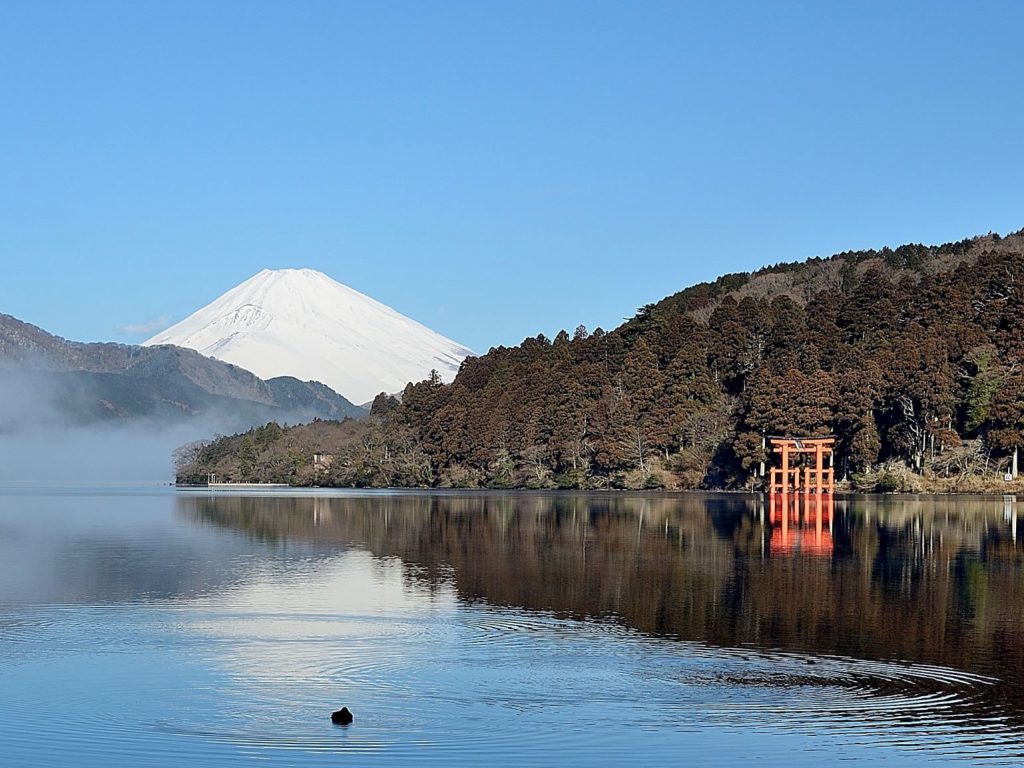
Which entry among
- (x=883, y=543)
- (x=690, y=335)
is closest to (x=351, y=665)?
(x=883, y=543)

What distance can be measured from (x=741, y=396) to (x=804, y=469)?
14.7 m

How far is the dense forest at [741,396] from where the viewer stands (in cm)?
7331

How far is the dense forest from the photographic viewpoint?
73.3 metres

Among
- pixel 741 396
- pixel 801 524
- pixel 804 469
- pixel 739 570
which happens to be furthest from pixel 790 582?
pixel 741 396

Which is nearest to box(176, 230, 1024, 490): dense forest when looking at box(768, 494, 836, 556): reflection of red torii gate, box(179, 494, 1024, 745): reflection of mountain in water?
box(768, 494, 836, 556): reflection of red torii gate

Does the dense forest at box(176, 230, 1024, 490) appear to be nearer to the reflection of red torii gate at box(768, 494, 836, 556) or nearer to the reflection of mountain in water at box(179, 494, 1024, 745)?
the reflection of red torii gate at box(768, 494, 836, 556)

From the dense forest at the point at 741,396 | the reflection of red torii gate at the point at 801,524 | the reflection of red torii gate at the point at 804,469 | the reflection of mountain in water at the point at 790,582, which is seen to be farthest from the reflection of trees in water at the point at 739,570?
the dense forest at the point at 741,396

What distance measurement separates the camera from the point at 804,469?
74125mm

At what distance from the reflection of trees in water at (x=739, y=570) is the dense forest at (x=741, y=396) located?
18.3 m

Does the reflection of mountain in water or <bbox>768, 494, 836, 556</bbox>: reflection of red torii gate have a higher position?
<bbox>768, 494, 836, 556</bbox>: reflection of red torii gate

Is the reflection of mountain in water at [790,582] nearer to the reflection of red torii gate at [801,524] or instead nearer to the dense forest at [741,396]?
the reflection of red torii gate at [801,524]

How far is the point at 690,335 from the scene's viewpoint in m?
97.2

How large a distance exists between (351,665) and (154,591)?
9628mm

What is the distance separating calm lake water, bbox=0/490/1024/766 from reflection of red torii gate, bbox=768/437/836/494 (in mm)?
35594
